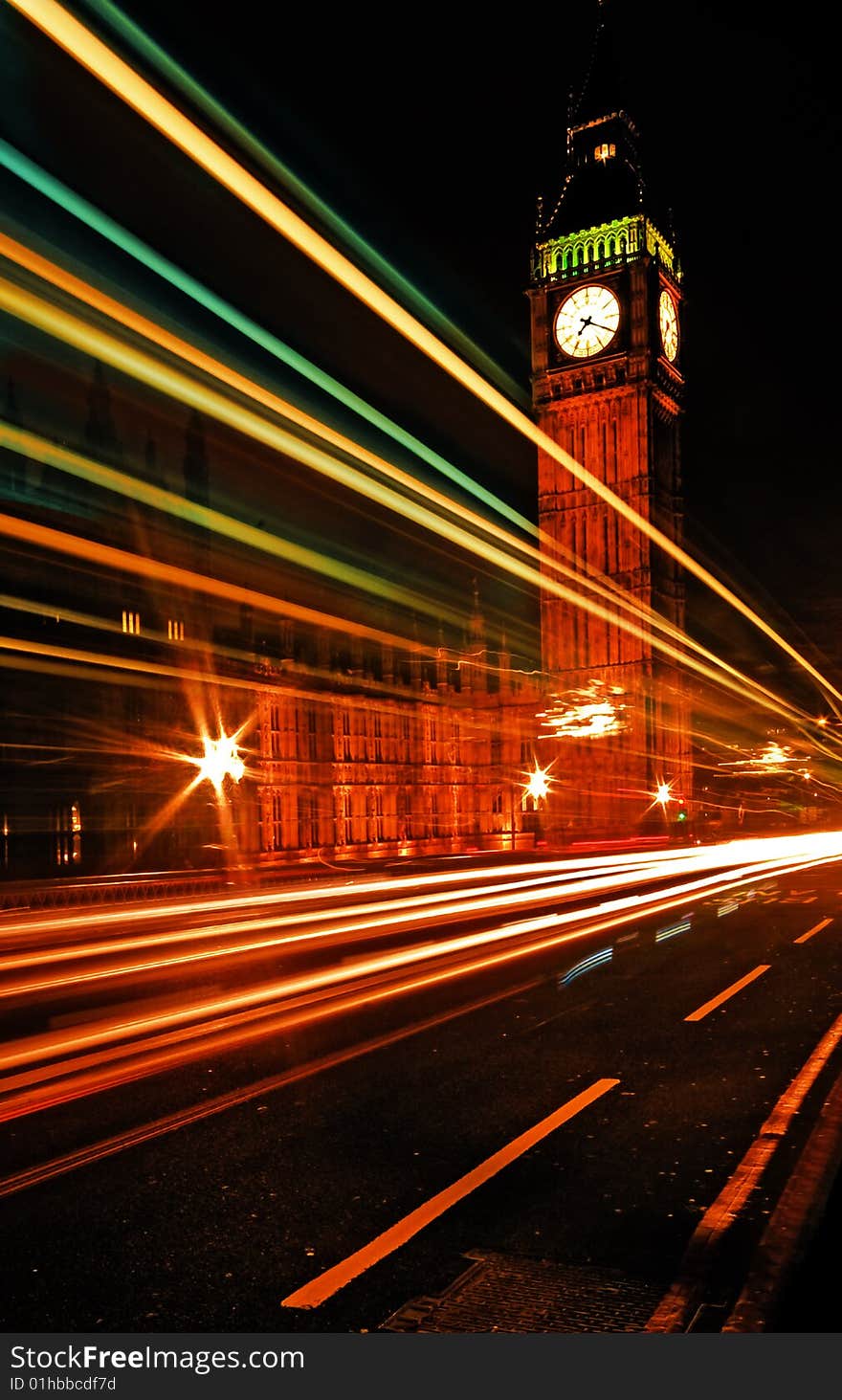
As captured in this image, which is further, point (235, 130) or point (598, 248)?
point (598, 248)

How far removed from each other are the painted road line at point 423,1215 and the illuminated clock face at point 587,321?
75260 millimetres

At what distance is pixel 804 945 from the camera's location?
15.4 meters

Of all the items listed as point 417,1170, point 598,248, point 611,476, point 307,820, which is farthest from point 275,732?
point 598,248

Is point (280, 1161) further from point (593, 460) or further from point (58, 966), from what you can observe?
point (593, 460)

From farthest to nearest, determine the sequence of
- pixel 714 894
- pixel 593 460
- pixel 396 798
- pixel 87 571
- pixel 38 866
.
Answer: pixel 593 460 → pixel 396 798 → pixel 87 571 → pixel 38 866 → pixel 714 894

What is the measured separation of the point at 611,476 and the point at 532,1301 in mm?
75256

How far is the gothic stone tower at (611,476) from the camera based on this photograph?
73.4 meters

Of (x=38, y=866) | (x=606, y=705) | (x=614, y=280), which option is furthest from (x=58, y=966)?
(x=614, y=280)

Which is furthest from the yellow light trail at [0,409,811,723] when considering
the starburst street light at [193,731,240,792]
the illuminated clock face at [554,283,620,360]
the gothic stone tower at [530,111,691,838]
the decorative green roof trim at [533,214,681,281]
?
the decorative green roof trim at [533,214,681,281]

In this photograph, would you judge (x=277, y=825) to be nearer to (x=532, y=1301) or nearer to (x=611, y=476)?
(x=611, y=476)

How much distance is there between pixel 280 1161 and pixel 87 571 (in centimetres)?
3952

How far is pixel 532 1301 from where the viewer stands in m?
4.34

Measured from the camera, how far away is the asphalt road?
4.41 metres

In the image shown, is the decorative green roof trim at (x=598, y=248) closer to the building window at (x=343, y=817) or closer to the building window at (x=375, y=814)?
the building window at (x=375, y=814)
